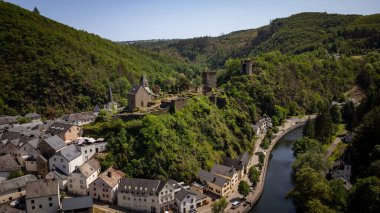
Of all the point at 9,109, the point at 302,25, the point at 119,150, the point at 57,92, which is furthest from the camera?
the point at 302,25

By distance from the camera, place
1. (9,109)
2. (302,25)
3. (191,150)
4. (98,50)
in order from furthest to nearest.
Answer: (302,25), (98,50), (9,109), (191,150)

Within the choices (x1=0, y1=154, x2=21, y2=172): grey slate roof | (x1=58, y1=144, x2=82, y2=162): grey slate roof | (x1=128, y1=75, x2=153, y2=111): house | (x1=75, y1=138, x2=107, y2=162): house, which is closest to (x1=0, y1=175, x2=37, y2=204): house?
(x1=0, y1=154, x2=21, y2=172): grey slate roof

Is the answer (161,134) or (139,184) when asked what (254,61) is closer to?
(161,134)

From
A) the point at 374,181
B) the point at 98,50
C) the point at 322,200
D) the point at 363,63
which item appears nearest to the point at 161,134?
the point at 322,200

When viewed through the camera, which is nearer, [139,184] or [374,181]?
[374,181]

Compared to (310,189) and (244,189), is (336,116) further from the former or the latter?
(310,189)

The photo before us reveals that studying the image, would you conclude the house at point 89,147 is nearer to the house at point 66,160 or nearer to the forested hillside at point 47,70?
the house at point 66,160

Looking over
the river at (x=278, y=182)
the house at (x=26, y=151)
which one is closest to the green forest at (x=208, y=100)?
the river at (x=278, y=182)
